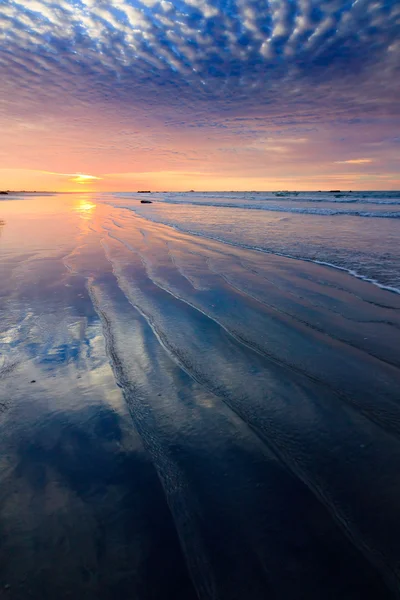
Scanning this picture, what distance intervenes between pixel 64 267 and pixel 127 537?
8029mm

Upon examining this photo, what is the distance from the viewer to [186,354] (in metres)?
4.39

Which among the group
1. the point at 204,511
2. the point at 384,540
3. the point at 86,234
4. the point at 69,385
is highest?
the point at 384,540

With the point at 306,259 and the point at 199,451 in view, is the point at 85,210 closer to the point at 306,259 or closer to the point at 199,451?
the point at 306,259

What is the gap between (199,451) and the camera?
2734 mm

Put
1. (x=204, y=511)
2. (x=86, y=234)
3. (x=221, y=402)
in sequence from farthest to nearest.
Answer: (x=86, y=234), (x=221, y=402), (x=204, y=511)

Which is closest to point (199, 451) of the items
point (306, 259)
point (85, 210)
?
point (306, 259)

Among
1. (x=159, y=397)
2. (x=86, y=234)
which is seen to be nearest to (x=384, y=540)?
(x=159, y=397)

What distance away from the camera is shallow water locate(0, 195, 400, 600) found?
1.88 meters

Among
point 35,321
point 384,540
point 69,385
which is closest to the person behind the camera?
point 384,540

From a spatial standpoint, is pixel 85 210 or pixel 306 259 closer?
pixel 306 259

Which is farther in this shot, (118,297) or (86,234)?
(86,234)

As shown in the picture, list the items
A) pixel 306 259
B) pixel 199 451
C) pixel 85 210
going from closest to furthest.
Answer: pixel 199 451, pixel 306 259, pixel 85 210

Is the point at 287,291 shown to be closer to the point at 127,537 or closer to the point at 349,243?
the point at 127,537

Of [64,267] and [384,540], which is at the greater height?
[384,540]
